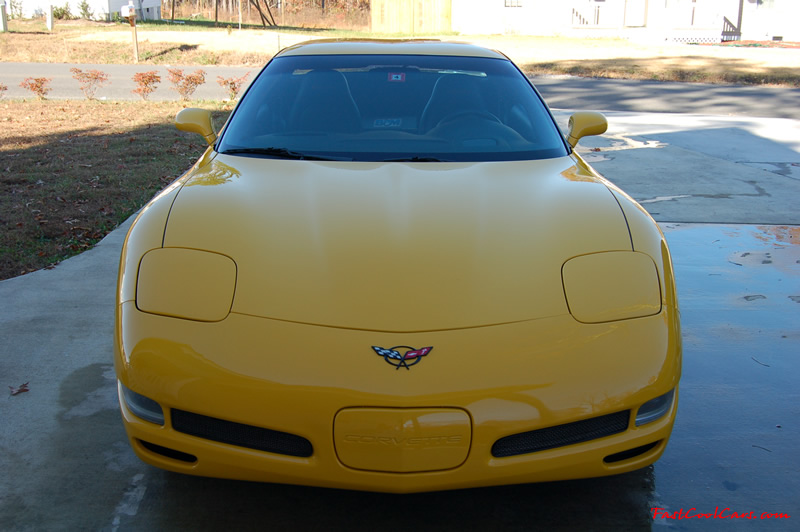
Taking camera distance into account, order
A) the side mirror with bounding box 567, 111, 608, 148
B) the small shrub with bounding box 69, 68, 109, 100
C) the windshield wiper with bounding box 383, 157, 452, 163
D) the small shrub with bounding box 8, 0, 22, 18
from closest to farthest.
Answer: the windshield wiper with bounding box 383, 157, 452, 163 < the side mirror with bounding box 567, 111, 608, 148 < the small shrub with bounding box 69, 68, 109, 100 < the small shrub with bounding box 8, 0, 22, 18

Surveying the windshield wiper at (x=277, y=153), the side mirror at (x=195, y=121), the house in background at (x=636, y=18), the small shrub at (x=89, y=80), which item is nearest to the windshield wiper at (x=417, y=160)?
the windshield wiper at (x=277, y=153)

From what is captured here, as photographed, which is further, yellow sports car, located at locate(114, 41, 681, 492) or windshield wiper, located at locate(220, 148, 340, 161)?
windshield wiper, located at locate(220, 148, 340, 161)

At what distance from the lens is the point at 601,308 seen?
2139 mm

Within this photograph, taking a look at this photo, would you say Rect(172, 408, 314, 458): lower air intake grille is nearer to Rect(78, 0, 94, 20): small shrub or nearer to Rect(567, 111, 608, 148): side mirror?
Rect(567, 111, 608, 148): side mirror

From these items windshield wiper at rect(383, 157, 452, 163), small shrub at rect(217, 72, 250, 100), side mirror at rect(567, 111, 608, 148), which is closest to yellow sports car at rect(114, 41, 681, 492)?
windshield wiper at rect(383, 157, 452, 163)

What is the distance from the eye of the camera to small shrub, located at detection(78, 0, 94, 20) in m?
31.7

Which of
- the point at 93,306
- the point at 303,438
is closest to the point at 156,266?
the point at 303,438

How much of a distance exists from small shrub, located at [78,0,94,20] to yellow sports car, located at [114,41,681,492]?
33.6 metres

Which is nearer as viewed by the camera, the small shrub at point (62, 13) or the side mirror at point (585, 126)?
the side mirror at point (585, 126)

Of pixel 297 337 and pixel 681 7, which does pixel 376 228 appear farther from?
pixel 681 7

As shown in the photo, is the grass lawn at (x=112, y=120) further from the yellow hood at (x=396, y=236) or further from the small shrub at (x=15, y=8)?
the small shrub at (x=15, y=8)

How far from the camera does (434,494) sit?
7.87 ft

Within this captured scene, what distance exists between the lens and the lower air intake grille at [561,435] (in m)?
1.98

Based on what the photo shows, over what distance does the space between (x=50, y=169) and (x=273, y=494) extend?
19.4 ft
